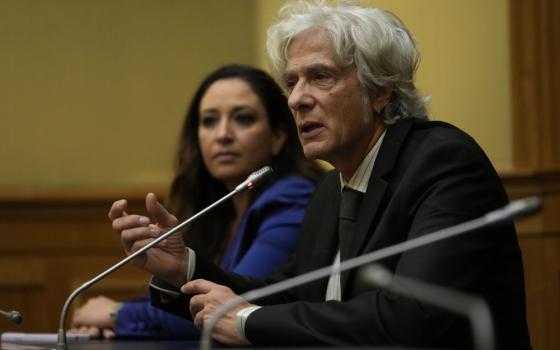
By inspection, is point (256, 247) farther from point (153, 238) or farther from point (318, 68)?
point (318, 68)

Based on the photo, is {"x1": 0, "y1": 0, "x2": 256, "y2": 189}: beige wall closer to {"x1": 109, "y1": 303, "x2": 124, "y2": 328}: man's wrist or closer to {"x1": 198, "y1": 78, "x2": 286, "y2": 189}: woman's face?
{"x1": 198, "y1": 78, "x2": 286, "y2": 189}: woman's face

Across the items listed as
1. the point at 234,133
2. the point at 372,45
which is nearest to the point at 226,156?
the point at 234,133

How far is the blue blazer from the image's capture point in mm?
3412

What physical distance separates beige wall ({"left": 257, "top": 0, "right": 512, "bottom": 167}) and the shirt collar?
4.49 ft

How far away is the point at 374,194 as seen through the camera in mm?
2539

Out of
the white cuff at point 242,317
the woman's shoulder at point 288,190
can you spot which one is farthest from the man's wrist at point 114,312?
the white cuff at point 242,317

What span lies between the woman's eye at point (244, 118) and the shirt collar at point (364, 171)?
1.17 meters

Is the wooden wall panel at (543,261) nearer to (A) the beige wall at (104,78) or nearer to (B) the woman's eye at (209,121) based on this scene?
(B) the woman's eye at (209,121)

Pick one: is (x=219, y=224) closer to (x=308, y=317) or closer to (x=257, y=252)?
(x=257, y=252)

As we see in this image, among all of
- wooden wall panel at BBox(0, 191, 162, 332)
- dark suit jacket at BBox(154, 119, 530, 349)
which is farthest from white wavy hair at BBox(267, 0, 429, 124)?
wooden wall panel at BBox(0, 191, 162, 332)

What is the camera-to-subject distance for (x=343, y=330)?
7.32ft

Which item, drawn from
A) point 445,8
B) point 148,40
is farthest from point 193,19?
point 445,8

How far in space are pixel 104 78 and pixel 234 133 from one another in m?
1.70

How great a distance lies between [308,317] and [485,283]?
0.39 metres
